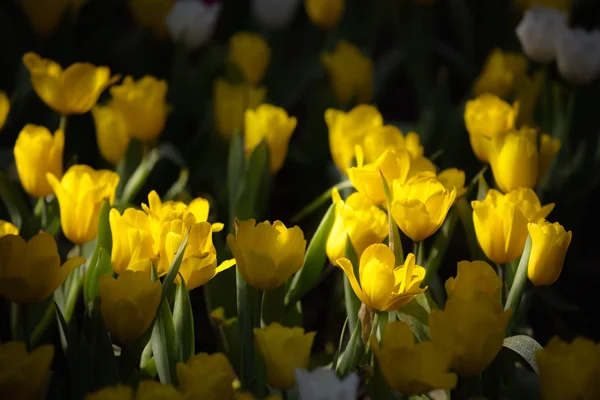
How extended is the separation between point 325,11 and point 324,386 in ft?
4.47

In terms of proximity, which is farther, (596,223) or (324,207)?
(596,223)

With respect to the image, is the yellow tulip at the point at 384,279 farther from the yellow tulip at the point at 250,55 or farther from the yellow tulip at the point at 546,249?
the yellow tulip at the point at 250,55

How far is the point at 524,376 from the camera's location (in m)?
1.16

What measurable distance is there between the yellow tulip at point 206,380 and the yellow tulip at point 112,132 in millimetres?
711

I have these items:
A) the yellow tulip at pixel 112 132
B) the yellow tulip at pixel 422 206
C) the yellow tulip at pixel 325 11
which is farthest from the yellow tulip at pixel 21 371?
the yellow tulip at pixel 325 11

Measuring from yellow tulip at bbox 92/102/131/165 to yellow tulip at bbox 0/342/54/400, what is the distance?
66cm

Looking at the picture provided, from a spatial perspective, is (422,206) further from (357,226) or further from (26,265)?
(26,265)

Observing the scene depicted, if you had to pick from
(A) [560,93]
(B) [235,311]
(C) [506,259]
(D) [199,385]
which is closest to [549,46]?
(A) [560,93]

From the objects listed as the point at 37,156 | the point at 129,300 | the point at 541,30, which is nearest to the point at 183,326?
the point at 129,300

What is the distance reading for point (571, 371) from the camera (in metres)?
0.79

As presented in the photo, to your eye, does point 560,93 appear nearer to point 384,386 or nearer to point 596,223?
point 596,223

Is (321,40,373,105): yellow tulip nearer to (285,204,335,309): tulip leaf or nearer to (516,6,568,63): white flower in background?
Answer: (516,6,568,63): white flower in background

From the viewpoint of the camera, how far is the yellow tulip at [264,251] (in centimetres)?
90

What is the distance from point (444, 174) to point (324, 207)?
39 cm
